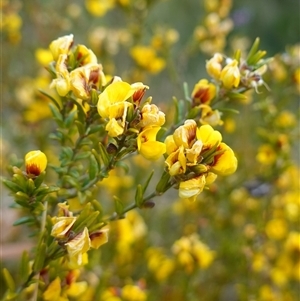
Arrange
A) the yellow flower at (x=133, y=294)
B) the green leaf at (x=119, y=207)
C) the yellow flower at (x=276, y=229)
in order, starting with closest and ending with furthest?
the green leaf at (x=119, y=207) < the yellow flower at (x=133, y=294) < the yellow flower at (x=276, y=229)

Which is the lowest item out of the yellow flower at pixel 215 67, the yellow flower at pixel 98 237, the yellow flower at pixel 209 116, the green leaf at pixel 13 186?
the yellow flower at pixel 98 237

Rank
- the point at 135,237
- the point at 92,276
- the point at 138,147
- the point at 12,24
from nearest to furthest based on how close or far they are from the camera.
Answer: the point at 138,147, the point at 92,276, the point at 135,237, the point at 12,24

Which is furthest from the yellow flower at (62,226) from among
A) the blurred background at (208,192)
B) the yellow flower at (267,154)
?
the yellow flower at (267,154)

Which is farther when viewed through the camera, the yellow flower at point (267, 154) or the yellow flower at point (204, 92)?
the yellow flower at point (267, 154)

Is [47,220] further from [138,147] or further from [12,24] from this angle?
[12,24]

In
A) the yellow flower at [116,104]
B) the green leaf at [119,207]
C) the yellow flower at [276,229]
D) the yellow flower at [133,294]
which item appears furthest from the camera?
the yellow flower at [276,229]

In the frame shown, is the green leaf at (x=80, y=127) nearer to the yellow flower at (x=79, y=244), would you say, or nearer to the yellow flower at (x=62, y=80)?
the yellow flower at (x=62, y=80)

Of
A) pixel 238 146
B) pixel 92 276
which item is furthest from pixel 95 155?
pixel 238 146
